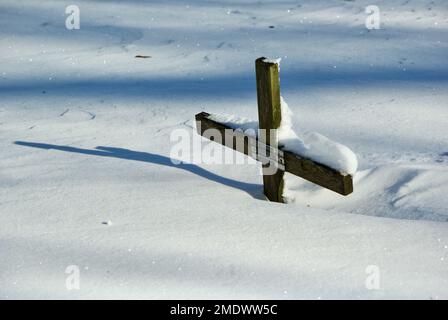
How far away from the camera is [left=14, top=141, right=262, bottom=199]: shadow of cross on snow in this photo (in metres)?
4.37

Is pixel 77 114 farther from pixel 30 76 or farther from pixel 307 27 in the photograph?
pixel 307 27

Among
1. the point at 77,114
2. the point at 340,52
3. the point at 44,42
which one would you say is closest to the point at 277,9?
the point at 340,52

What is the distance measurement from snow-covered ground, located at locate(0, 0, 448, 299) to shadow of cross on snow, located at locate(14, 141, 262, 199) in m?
0.02

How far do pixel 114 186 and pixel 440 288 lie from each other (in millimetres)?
1882

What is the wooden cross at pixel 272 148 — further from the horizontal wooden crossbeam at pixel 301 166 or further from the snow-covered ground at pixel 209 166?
the snow-covered ground at pixel 209 166

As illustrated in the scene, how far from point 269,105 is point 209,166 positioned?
0.79 metres

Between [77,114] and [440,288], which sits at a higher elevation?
[77,114]

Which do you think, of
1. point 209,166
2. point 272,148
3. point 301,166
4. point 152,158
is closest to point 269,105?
point 272,148

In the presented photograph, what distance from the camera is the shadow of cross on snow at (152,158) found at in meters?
4.37

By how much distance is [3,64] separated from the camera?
669 cm

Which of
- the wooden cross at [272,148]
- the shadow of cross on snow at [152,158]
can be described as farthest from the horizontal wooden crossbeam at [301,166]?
the shadow of cross on snow at [152,158]

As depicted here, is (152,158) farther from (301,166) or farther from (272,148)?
(301,166)

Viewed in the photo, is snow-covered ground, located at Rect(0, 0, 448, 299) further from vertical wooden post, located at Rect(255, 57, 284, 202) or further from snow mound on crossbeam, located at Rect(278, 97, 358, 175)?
snow mound on crossbeam, located at Rect(278, 97, 358, 175)
